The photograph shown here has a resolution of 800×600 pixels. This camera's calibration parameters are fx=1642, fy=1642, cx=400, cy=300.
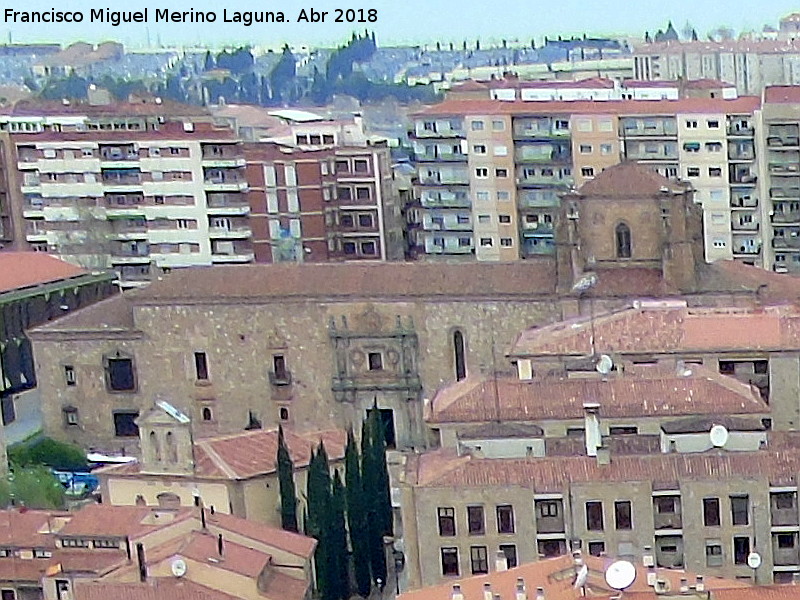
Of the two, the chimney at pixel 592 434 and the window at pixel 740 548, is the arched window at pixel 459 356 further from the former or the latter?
the window at pixel 740 548

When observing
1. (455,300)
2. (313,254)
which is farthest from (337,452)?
(313,254)

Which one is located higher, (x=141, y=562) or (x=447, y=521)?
(x=447, y=521)

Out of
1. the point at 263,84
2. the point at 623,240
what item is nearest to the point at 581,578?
the point at 623,240

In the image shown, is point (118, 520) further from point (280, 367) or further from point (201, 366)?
point (201, 366)

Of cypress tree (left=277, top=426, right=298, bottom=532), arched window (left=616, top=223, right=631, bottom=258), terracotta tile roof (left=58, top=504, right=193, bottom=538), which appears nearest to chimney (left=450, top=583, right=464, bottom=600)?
terracotta tile roof (left=58, top=504, right=193, bottom=538)

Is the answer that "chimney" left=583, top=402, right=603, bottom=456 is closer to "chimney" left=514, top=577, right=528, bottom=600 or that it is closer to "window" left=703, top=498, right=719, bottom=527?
"window" left=703, top=498, right=719, bottom=527

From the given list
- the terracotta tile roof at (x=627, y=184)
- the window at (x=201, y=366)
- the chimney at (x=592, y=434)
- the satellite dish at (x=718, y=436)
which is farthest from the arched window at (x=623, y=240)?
the satellite dish at (x=718, y=436)

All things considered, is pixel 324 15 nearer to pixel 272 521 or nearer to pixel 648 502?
pixel 648 502
